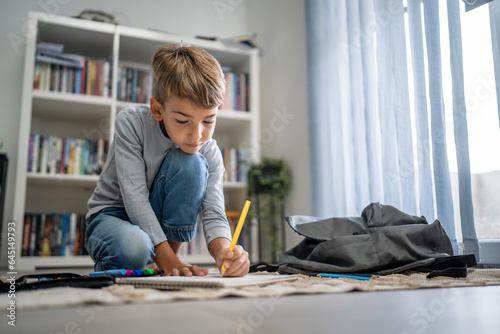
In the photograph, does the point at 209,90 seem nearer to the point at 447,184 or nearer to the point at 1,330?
the point at 1,330

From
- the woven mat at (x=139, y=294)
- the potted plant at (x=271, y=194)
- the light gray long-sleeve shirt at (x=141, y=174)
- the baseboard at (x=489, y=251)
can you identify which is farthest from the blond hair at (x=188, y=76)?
the potted plant at (x=271, y=194)

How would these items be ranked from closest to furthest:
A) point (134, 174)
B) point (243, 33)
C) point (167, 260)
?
point (167, 260), point (134, 174), point (243, 33)

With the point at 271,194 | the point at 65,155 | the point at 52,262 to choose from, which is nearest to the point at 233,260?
the point at 271,194

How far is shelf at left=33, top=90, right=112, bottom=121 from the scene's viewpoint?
7.19ft

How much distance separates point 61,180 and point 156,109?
4.46 ft

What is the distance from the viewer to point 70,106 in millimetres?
2281

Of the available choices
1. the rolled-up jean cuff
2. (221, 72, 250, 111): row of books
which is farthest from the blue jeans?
(221, 72, 250, 111): row of books

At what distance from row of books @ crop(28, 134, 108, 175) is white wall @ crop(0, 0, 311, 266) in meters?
0.24

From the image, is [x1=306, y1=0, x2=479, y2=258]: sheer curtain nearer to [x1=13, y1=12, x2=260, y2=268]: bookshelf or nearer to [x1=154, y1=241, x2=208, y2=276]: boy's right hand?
[x1=13, y1=12, x2=260, y2=268]: bookshelf

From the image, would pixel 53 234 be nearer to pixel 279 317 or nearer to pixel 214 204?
pixel 214 204

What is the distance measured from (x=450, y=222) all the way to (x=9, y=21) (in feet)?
7.93

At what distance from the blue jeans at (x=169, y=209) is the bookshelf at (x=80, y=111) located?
3.79 ft

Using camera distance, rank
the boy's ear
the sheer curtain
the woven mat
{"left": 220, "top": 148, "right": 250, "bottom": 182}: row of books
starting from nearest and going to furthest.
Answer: the woven mat → the boy's ear → the sheer curtain → {"left": 220, "top": 148, "right": 250, "bottom": 182}: row of books

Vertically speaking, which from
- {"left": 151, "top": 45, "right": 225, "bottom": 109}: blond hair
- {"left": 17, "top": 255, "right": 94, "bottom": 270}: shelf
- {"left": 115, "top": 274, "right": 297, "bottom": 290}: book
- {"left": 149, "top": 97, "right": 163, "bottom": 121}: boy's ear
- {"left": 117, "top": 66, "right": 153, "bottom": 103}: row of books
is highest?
{"left": 117, "top": 66, "right": 153, "bottom": 103}: row of books
